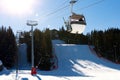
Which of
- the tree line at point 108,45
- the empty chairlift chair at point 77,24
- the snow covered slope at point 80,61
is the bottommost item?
the snow covered slope at point 80,61

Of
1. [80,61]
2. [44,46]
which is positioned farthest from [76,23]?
[44,46]

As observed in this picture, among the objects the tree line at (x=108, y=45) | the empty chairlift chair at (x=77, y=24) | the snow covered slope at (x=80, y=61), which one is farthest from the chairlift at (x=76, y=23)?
the tree line at (x=108, y=45)

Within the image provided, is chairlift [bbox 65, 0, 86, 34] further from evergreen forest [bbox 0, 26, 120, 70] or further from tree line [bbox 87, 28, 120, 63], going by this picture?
tree line [bbox 87, 28, 120, 63]

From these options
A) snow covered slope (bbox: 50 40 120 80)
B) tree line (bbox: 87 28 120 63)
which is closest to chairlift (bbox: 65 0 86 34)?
snow covered slope (bbox: 50 40 120 80)

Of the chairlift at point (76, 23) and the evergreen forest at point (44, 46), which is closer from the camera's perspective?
the chairlift at point (76, 23)

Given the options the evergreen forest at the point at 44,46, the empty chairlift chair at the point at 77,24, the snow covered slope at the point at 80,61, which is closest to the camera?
the empty chairlift chair at the point at 77,24

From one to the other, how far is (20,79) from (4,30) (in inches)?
987

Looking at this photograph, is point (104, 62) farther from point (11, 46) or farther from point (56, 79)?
point (56, 79)

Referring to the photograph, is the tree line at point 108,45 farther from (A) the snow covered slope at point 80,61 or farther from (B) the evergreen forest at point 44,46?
(A) the snow covered slope at point 80,61

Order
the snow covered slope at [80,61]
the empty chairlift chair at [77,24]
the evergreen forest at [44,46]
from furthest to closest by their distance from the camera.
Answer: the evergreen forest at [44,46]
the snow covered slope at [80,61]
the empty chairlift chair at [77,24]

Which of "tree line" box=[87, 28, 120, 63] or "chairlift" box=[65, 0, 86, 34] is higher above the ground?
"chairlift" box=[65, 0, 86, 34]

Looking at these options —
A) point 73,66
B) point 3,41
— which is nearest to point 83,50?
point 73,66

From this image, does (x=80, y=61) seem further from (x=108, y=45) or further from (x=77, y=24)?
(x=77, y=24)

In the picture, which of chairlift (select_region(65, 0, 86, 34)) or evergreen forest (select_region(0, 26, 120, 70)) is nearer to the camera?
chairlift (select_region(65, 0, 86, 34))
